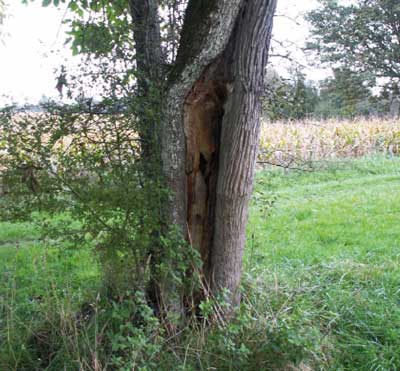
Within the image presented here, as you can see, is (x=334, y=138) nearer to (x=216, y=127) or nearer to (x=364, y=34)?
(x=216, y=127)

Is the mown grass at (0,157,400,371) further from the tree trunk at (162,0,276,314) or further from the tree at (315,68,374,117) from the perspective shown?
the tree at (315,68,374,117)

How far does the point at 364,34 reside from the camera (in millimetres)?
27000

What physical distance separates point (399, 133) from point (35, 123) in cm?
1439

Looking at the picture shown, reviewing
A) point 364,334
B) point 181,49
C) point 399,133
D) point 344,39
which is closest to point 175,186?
point 181,49

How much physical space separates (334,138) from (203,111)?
11488 mm

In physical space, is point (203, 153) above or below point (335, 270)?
above

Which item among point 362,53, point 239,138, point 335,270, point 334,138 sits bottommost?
point 335,270

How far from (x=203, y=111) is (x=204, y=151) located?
0.29 meters

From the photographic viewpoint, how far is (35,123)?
123 inches

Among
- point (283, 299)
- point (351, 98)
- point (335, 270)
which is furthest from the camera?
point (351, 98)

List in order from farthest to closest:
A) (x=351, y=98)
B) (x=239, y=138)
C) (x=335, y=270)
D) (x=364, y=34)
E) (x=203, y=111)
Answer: (x=351, y=98)
(x=364, y=34)
(x=335, y=270)
(x=203, y=111)
(x=239, y=138)

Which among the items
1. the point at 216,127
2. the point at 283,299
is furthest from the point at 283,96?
the point at 283,299

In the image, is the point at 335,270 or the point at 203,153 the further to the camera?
the point at 335,270

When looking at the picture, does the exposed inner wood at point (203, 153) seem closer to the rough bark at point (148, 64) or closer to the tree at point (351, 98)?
the rough bark at point (148, 64)
